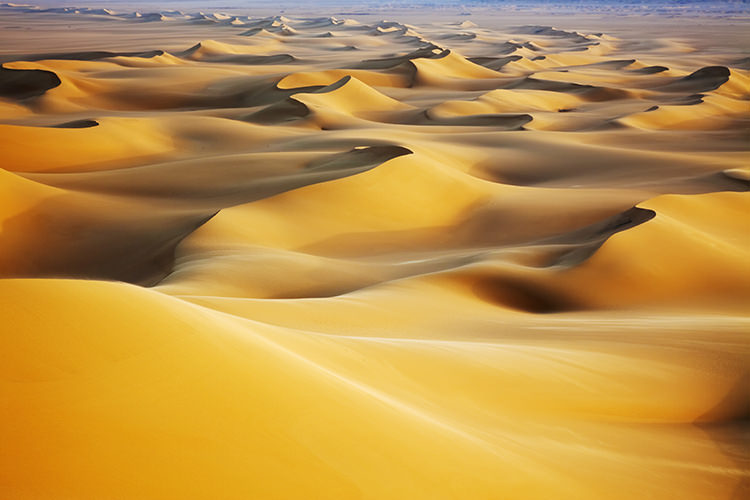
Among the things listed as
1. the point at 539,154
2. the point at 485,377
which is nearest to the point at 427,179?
the point at 539,154

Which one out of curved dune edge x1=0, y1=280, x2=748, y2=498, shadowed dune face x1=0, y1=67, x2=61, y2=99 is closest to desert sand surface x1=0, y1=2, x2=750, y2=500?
curved dune edge x1=0, y1=280, x2=748, y2=498

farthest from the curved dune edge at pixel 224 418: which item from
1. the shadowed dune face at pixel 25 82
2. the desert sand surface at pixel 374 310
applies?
the shadowed dune face at pixel 25 82

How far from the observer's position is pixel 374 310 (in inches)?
249

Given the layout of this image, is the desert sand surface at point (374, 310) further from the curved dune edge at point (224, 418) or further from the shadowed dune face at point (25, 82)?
the shadowed dune face at point (25, 82)

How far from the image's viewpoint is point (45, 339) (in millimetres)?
2574

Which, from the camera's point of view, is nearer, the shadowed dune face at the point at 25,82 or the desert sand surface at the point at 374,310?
the desert sand surface at the point at 374,310

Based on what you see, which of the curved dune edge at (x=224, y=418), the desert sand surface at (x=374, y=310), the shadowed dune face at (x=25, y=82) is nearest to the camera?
the curved dune edge at (x=224, y=418)

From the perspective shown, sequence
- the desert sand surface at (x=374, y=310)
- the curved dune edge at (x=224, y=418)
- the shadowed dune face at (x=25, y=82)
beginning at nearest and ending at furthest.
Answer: the curved dune edge at (x=224, y=418) → the desert sand surface at (x=374, y=310) → the shadowed dune face at (x=25, y=82)

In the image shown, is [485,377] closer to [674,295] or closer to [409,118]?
[674,295]

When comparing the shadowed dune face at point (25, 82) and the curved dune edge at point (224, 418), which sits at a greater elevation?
the curved dune edge at point (224, 418)

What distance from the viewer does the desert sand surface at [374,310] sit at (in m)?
2.47

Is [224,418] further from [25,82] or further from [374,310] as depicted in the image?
[25,82]

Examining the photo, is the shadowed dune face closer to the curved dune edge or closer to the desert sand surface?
the desert sand surface

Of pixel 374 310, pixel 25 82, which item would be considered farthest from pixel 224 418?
pixel 25 82
